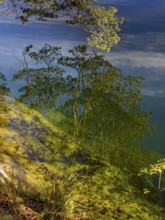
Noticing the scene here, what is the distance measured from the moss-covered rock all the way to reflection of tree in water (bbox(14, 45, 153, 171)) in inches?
124

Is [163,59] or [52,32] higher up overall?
[52,32]

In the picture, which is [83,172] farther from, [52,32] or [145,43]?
[52,32]

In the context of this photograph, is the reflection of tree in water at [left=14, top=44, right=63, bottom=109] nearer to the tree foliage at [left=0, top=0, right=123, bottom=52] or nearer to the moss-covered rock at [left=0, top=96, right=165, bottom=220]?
the moss-covered rock at [left=0, top=96, right=165, bottom=220]

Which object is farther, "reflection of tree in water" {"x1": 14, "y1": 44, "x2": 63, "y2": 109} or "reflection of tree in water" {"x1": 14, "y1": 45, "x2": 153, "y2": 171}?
"reflection of tree in water" {"x1": 14, "y1": 44, "x2": 63, "y2": 109}

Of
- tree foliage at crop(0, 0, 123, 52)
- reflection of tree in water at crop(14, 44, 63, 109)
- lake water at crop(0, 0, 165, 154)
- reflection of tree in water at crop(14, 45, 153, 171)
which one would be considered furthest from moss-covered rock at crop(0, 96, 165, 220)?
lake water at crop(0, 0, 165, 154)

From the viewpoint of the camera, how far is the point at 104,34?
1041 centimetres

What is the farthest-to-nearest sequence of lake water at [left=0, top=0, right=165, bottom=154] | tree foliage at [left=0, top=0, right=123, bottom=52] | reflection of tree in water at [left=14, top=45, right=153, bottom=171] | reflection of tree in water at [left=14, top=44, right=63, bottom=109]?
lake water at [left=0, top=0, right=165, bottom=154], reflection of tree in water at [left=14, top=44, right=63, bottom=109], reflection of tree in water at [left=14, top=45, right=153, bottom=171], tree foliage at [left=0, top=0, right=123, bottom=52]

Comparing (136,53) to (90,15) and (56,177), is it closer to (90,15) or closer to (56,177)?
(90,15)

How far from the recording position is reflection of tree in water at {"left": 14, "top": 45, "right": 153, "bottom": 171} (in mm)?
17359

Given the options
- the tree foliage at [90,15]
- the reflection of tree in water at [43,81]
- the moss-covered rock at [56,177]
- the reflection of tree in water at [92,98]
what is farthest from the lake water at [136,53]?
the tree foliage at [90,15]

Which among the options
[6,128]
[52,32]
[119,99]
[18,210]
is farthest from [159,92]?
[52,32]

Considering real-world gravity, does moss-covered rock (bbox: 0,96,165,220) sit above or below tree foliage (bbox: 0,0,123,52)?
below

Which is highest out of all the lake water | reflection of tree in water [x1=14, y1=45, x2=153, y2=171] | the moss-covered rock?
the lake water

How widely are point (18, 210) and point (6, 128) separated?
618 centimetres
